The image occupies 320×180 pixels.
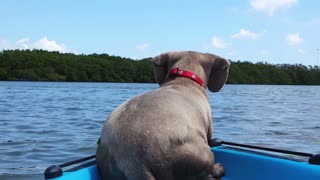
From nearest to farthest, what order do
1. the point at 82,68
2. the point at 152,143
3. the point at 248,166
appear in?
the point at 152,143 → the point at 248,166 → the point at 82,68

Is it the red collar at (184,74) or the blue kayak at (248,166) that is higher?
the red collar at (184,74)

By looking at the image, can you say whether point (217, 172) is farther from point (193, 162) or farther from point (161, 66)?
point (161, 66)

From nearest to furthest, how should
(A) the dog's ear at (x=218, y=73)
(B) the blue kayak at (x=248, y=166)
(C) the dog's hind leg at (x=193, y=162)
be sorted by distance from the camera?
(C) the dog's hind leg at (x=193, y=162)
(B) the blue kayak at (x=248, y=166)
(A) the dog's ear at (x=218, y=73)

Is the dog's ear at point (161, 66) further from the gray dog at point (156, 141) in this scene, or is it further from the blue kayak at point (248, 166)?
the gray dog at point (156, 141)

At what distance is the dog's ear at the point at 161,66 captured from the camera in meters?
5.62

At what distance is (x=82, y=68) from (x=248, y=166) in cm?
8536

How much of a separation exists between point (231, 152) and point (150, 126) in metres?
1.96

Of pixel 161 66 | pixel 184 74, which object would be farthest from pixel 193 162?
pixel 161 66

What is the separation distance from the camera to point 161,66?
18.6ft

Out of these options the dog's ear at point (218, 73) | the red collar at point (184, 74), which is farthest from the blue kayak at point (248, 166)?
the red collar at point (184, 74)

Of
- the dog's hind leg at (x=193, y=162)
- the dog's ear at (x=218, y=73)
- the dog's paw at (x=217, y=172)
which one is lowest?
the dog's paw at (x=217, y=172)

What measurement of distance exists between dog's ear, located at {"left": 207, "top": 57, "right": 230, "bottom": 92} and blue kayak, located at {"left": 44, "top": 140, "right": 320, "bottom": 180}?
23.5 inches

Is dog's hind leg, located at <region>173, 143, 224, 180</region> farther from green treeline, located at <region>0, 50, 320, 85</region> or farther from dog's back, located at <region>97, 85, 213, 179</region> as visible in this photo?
green treeline, located at <region>0, 50, 320, 85</region>

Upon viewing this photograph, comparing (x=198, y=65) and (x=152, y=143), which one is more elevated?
(x=198, y=65)
